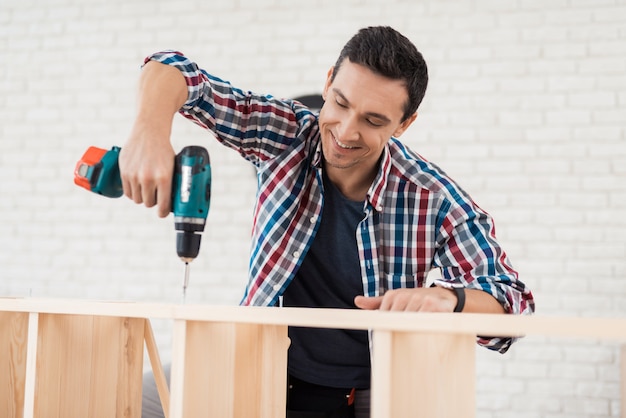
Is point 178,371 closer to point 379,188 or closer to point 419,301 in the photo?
point 419,301

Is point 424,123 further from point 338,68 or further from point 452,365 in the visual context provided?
point 452,365

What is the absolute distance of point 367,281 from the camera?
66.8 inches

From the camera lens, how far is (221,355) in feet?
4.09

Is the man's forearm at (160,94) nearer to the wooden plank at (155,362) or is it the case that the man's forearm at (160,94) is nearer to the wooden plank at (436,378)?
the wooden plank at (155,362)

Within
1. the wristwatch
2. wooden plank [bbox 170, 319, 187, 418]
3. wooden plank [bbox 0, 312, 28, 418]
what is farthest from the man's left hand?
wooden plank [bbox 0, 312, 28, 418]

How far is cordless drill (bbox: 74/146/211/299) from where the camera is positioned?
1.29 metres

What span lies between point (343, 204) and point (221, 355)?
0.67 meters

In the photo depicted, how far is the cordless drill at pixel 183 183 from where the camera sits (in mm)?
1285

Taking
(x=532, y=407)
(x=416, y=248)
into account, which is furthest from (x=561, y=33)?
(x=416, y=248)

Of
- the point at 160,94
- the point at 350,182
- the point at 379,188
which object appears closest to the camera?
the point at 160,94

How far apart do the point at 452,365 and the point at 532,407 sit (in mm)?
2286

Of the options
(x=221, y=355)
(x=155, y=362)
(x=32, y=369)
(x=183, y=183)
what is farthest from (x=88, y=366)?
(x=183, y=183)

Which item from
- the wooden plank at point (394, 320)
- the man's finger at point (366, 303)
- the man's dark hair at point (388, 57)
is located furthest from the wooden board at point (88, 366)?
the man's dark hair at point (388, 57)

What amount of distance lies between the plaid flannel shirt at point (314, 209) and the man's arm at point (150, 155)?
0.18 meters
